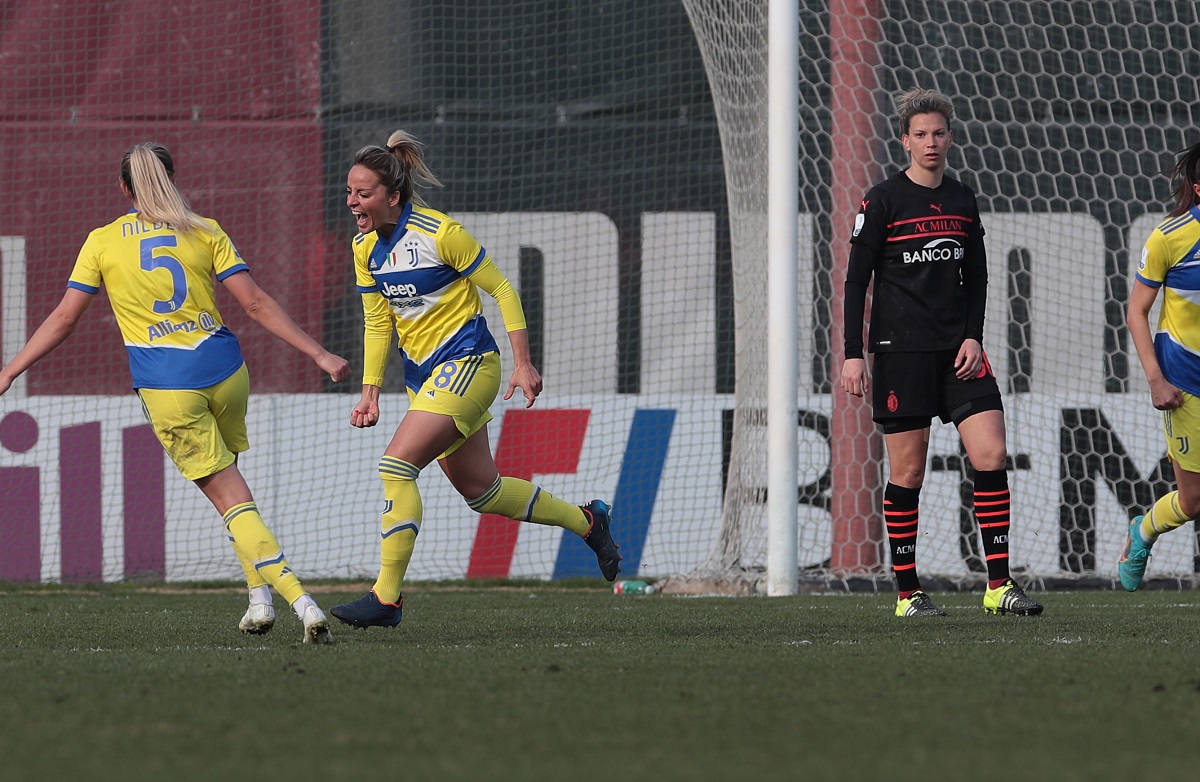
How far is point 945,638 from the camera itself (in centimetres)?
464

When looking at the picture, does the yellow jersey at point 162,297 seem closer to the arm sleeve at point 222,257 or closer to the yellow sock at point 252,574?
the arm sleeve at point 222,257

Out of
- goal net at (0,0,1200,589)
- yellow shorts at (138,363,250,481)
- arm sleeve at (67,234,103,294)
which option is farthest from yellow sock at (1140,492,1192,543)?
arm sleeve at (67,234,103,294)

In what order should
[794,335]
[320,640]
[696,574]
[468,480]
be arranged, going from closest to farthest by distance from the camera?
[320,640]
[468,480]
[794,335]
[696,574]

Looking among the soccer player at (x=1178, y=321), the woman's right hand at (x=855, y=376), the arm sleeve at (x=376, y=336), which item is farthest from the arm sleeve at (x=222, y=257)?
the soccer player at (x=1178, y=321)

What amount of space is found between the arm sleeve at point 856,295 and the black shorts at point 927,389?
5.2 inches

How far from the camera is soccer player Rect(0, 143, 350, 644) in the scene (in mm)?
4609

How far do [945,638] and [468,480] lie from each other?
1.70m

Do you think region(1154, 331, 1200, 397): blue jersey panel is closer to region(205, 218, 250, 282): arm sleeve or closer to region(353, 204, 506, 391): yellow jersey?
region(353, 204, 506, 391): yellow jersey

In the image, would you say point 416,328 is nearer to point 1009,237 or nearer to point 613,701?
point 613,701

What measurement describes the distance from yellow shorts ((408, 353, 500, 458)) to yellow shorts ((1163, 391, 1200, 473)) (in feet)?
8.07

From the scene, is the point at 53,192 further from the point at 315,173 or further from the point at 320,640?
the point at 320,640

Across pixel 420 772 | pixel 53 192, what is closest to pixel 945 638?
pixel 420 772

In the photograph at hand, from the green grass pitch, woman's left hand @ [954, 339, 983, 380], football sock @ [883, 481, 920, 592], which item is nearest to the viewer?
the green grass pitch

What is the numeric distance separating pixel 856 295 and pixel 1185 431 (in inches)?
50.7
